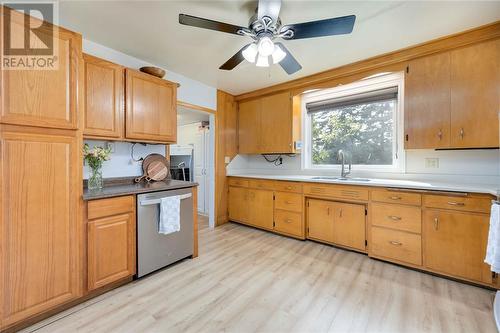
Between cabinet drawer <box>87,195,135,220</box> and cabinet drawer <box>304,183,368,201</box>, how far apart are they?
220 centimetres

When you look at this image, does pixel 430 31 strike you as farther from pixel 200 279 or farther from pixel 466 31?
pixel 200 279

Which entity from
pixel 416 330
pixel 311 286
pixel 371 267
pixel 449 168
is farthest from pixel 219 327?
pixel 449 168

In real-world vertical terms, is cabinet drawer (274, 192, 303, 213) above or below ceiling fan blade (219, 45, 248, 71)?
below

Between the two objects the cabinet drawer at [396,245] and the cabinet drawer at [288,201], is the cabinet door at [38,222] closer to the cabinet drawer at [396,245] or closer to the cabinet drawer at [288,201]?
the cabinet drawer at [288,201]

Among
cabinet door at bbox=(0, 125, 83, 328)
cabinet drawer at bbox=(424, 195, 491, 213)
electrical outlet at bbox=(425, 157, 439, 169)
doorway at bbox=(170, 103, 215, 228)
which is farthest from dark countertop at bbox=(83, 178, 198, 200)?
electrical outlet at bbox=(425, 157, 439, 169)

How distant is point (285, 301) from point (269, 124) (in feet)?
8.88

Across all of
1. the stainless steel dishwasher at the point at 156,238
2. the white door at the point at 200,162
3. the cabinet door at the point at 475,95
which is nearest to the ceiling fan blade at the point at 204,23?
the stainless steel dishwasher at the point at 156,238

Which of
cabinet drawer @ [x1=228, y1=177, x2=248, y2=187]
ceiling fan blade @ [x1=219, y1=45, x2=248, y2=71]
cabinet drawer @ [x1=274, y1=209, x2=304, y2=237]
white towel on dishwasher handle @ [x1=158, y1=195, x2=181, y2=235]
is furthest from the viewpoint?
cabinet drawer @ [x1=228, y1=177, x2=248, y2=187]

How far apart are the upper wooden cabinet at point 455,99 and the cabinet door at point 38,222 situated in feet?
11.1

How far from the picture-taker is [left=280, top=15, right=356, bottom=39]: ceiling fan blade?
146 centimetres

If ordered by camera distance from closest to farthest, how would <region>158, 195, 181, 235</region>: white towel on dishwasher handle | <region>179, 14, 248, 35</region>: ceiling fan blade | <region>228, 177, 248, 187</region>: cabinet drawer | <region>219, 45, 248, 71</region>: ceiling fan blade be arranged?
1. <region>179, 14, 248, 35</region>: ceiling fan blade
2. <region>219, 45, 248, 71</region>: ceiling fan blade
3. <region>158, 195, 181, 235</region>: white towel on dishwasher handle
4. <region>228, 177, 248, 187</region>: cabinet drawer

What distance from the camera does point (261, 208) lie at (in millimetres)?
3555

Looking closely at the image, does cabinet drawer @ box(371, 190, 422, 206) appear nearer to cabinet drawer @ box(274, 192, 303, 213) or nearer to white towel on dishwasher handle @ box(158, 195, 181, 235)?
cabinet drawer @ box(274, 192, 303, 213)

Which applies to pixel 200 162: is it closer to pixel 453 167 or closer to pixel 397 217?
pixel 397 217
